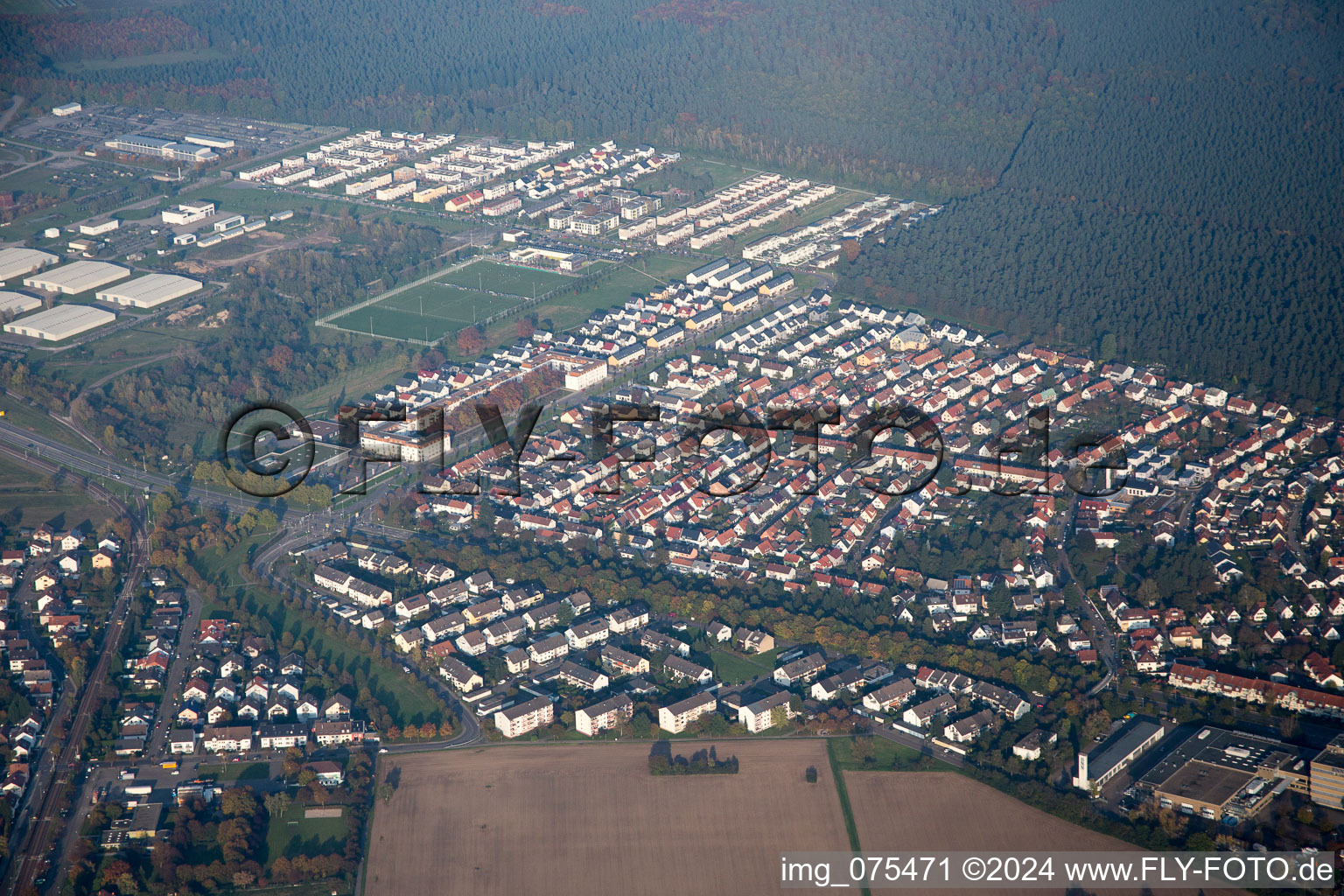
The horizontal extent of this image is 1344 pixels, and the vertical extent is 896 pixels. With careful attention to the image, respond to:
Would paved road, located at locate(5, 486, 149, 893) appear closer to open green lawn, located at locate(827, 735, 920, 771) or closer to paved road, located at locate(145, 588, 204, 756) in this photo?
paved road, located at locate(145, 588, 204, 756)

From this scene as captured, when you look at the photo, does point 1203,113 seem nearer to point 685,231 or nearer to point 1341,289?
point 1341,289

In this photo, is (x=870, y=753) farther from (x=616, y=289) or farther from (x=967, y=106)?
(x=967, y=106)

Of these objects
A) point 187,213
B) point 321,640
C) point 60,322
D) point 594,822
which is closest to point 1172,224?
point 321,640

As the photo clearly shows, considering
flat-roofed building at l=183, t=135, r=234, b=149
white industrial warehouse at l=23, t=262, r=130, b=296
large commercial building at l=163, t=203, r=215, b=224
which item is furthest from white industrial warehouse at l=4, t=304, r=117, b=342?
flat-roofed building at l=183, t=135, r=234, b=149

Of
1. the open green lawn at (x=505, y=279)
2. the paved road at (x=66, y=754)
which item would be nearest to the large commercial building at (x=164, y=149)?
the open green lawn at (x=505, y=279)

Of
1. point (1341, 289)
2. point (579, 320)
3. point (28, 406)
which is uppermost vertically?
point (1341, 289)

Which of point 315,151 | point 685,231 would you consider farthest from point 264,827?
point 315,151
